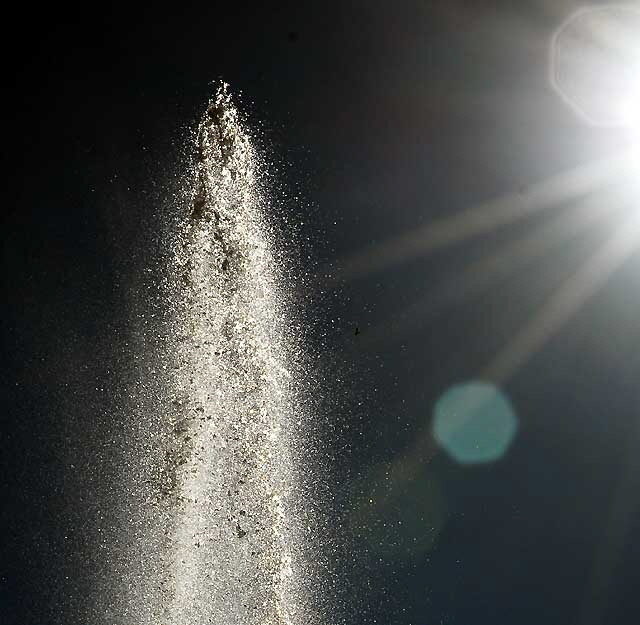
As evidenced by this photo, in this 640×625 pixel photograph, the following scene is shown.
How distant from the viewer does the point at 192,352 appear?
5570mm

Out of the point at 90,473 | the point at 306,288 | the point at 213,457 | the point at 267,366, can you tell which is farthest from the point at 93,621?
the point at 306,288

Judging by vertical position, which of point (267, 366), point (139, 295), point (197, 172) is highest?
point (197, 172)

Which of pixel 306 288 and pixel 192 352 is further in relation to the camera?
pixel 306 288

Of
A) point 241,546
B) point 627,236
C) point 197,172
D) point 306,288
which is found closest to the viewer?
point 241,546

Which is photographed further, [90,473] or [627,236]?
[627,236]

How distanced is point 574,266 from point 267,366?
10.9ft

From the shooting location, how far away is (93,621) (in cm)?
555

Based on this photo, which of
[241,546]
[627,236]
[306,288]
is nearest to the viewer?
[241,546]

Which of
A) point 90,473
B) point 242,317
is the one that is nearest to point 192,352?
point 242,317

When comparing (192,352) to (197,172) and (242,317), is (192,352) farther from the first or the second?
(197,172)

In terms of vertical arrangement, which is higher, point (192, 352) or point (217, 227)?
point (217, 227)

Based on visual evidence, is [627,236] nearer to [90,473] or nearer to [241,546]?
[241,546]

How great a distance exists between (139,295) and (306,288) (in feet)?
4.64

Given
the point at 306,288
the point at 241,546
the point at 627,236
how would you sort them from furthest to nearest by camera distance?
the point at 627,236
the point at 306,288
the point at 241,546
